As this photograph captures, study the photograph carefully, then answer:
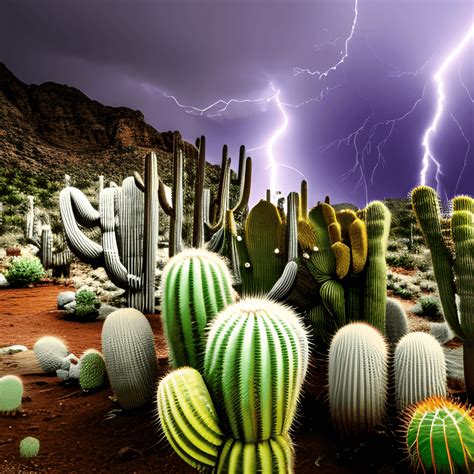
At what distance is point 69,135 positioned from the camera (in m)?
30.5

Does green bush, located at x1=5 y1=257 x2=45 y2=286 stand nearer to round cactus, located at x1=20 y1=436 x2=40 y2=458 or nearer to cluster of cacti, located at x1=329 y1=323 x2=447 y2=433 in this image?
round cactus, located at x1=20 y1=436 x2=40 y2=458

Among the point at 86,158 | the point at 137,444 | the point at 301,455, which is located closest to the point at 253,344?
the point at 301,455

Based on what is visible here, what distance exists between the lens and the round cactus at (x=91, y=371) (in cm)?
308

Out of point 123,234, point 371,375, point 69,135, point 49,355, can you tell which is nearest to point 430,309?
point 123,234

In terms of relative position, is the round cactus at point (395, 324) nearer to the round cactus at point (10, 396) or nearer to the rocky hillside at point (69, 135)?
the round cactus at point (10, 396)

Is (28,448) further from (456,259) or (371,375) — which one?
(456,259)

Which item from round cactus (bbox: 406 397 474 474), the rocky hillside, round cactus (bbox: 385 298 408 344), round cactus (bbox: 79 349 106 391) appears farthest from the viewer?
the rocky hillside

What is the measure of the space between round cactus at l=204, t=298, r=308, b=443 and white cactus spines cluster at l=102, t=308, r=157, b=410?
95cm

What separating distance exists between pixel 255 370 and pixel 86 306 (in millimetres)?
5805

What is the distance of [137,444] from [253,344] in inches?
41.8

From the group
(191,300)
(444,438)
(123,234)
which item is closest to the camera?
(444,438)

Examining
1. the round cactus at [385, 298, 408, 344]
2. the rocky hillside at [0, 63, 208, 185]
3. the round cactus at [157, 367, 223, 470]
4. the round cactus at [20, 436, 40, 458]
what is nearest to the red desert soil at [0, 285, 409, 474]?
the round cactus at [20, 436, 40, 458]

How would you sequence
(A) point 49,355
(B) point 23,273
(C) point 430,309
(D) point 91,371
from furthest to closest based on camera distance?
(B) point 23,273
(C) point 430,309
(A) point 49,355
(D) point 91,371

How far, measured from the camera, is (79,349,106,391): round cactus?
10.1 feet
